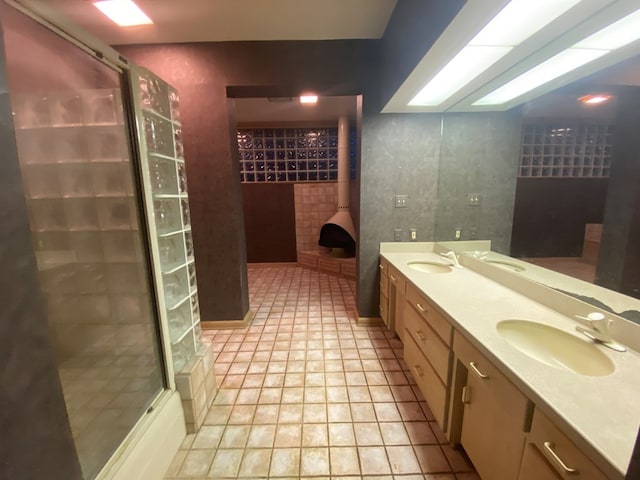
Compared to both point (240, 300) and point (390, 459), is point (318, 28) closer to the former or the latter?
point (240, 300)

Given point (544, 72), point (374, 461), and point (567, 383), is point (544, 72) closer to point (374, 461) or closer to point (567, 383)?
point (567, 383)

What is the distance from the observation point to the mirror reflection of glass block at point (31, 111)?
0.95 meters

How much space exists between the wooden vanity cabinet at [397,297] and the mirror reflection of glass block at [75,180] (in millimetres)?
1924

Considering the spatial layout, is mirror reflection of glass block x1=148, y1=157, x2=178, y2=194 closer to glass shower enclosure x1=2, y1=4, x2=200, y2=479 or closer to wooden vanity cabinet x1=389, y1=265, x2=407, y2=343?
glass shower enclosure x1=2, y1=4, x2=200, y2=479

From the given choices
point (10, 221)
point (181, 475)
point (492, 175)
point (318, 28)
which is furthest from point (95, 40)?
point (492, 175)

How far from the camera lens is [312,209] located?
480 centimetres

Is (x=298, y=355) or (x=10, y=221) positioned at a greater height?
(x=10, y=221)

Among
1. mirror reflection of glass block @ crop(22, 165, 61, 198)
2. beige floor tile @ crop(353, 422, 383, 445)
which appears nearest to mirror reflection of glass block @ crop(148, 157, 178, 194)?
mirror reflection of glass block @ crop(22, 165, 61, 198)

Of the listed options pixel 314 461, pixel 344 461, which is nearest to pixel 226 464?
pixel 314 461

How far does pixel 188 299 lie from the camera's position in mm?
1635

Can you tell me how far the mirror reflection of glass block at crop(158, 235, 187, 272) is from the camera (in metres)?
1.44

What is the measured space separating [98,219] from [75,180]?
7.3 inches

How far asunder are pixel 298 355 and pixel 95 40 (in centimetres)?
227

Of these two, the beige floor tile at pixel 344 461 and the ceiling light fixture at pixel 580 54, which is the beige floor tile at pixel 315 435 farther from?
the ceiling light fixture at pixel 580 54
